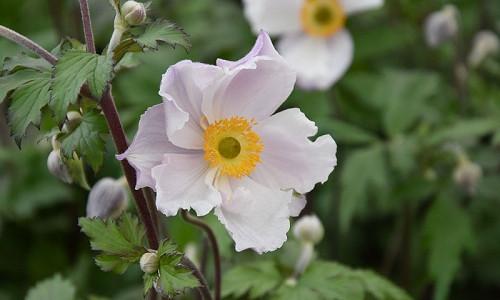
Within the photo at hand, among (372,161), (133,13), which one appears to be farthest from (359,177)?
(133,13)

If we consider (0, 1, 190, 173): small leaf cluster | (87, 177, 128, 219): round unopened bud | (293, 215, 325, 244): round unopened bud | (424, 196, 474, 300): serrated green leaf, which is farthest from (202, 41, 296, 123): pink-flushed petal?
(424, 196, 474, 300): serrated green leaf

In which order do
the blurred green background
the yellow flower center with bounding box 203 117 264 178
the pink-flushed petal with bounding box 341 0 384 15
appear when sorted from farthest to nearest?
the pink-flushed petal with bounding box 341 0 384 15, the blurred green background, the yellow flower center with bounding box 203 117 264 178

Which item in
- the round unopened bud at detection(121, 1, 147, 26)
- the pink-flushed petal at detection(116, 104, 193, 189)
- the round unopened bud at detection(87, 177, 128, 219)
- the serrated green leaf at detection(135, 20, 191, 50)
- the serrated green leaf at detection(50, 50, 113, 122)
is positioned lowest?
the round unopened bud at detection(87, 177, 128, 219)

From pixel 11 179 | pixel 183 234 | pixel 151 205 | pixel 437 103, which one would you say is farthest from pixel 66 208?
pixel 151 205

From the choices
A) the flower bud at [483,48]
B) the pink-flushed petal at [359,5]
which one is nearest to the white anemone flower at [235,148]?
the pink-flushed petal at [359,5]

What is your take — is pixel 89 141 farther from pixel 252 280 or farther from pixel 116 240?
pixel 252 280

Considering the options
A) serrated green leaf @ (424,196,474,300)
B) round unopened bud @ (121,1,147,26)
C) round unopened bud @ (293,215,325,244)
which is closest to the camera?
round unopened bud @ (121,1,147,26)

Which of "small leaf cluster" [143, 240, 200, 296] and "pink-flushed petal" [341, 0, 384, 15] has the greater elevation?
"small leaf cluster" [143, 240, 200, 296]

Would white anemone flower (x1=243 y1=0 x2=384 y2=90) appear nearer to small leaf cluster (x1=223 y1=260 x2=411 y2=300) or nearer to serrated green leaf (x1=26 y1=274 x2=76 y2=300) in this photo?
small leaf cluster (x1=223 y1=260 x2=411 y2=300)
